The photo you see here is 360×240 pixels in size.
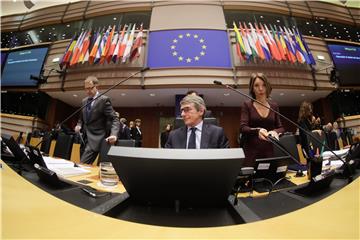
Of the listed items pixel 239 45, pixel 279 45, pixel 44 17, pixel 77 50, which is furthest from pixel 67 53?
pixel 279 45

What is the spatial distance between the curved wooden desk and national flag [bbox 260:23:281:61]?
19.0 inches

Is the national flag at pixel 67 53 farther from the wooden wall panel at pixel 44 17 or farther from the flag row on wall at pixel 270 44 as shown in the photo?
the flag row on wall at pixel 270 44

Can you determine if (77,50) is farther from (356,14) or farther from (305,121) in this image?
(356,14)

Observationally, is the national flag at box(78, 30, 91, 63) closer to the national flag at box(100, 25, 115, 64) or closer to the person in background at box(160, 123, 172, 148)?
the national flag at box(100, 25, 115, 64)

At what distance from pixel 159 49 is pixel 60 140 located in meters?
0.39

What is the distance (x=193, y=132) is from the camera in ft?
1.79

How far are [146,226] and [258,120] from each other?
0.53 metres

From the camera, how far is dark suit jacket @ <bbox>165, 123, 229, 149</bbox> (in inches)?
20.8

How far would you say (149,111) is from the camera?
66 cm

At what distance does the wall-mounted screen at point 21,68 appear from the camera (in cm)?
55

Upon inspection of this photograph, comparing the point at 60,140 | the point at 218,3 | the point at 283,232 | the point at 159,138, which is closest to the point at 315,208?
the point at 283,232

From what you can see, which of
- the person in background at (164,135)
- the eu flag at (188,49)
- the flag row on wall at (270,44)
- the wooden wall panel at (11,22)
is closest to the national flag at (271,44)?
the flag row on wall at (270,44)

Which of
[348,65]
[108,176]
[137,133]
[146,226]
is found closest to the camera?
[146,226]

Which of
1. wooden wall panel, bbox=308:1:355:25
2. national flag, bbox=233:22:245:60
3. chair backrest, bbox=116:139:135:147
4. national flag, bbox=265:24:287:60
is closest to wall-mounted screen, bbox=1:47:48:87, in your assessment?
chair backrest, bbox=116:139:135:147
